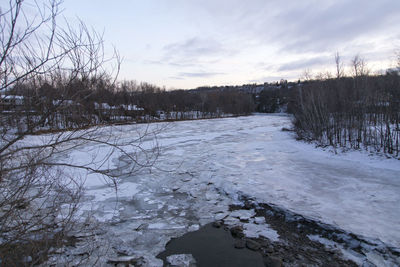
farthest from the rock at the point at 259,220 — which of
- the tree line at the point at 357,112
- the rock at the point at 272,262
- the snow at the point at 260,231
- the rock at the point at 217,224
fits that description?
the tree line at the point at 357,112

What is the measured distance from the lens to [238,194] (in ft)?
24.1

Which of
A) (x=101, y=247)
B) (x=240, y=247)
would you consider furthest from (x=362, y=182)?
(x=101, y=247)

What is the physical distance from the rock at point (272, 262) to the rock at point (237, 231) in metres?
0.88

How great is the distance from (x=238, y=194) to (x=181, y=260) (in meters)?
3.44

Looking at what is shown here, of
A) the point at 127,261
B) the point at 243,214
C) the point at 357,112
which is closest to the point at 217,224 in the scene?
the point at 243,214

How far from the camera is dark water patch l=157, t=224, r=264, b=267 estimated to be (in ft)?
13.9

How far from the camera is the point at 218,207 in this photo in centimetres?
662

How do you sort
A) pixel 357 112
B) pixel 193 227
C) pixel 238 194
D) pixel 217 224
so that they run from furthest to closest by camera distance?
pixel 357 112, pixel 238 194, pixel 217 224, pixel 193 227

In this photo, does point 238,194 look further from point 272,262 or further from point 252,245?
point 272,262

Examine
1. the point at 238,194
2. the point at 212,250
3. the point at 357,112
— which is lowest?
the point at 212,250

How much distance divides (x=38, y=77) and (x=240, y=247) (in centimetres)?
447

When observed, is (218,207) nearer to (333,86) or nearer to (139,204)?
(139,204)

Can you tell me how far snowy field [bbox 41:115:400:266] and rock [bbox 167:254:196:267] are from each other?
0.27 metres

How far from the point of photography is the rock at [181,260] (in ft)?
13.8
